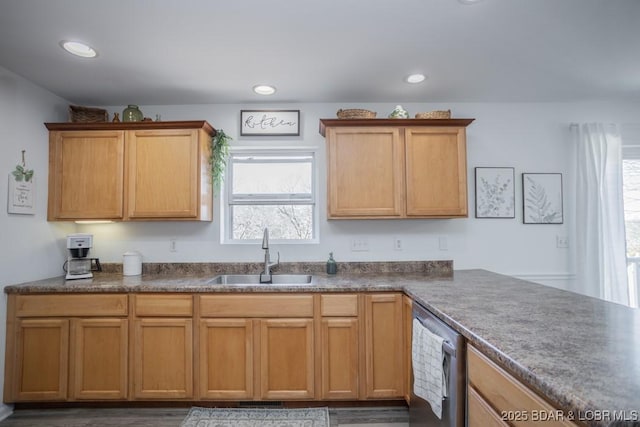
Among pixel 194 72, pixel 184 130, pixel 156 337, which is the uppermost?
pixel 194 72

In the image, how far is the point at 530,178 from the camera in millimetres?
3033

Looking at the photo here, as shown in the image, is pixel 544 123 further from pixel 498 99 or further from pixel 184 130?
pixel 184 130

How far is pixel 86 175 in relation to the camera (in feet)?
8.79

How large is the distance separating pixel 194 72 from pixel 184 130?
50 cm

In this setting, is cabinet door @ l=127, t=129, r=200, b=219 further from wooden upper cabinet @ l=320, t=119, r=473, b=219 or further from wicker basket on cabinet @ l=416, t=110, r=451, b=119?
wicker basket on cabinet @ l=416, t=110, r=451, b=119

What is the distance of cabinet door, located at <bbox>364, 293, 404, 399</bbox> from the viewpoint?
90.0 inches

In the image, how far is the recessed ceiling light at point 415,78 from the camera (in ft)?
8.18

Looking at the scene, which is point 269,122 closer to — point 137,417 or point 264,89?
point 264,89

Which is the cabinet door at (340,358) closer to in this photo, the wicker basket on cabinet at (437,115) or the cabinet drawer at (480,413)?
the cabinet drawer at (480,413)

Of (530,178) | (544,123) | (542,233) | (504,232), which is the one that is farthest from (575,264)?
(544,123)

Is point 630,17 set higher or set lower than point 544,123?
higher

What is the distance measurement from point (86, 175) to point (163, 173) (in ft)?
2.10

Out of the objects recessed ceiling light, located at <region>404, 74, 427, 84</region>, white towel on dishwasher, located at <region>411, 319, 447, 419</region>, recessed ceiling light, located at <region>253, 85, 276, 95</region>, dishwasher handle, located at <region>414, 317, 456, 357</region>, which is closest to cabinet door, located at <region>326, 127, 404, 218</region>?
recessed ceiling light, located at <region>404, 74, 427, 84</region>

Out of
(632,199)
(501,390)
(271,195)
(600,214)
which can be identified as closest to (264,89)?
(271,195)
